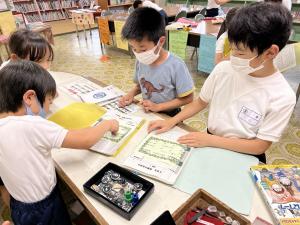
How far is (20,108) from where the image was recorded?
2.54 ft

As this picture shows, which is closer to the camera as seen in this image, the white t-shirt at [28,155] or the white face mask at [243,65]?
→ the white t-shirt at [28,155]

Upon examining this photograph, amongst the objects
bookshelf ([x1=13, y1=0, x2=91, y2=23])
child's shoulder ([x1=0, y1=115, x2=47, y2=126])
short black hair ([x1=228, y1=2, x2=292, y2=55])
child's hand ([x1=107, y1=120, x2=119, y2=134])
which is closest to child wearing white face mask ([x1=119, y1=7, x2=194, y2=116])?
child's hand ([x1=107, y1=120, x2=119, y2=134])

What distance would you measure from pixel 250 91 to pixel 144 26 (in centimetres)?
58

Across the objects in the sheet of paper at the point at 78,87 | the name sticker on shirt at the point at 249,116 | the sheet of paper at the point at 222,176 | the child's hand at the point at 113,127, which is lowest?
the sheet of paper at the point at 222,176

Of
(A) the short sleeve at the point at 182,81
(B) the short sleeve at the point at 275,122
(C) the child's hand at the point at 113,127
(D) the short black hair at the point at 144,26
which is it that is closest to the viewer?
(B) the short sleeve at the point at 275,122

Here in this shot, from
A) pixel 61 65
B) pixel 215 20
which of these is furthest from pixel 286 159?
pixel 61 65

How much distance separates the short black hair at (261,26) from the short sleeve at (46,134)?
26.6 inches

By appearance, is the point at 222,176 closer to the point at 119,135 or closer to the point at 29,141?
the point at 119,135

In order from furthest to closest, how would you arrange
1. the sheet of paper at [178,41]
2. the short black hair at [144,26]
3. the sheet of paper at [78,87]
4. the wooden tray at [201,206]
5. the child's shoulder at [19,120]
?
the sheet of paper at [178,41], the sheet of paper at [78,87], the short black hair at [144,26], the child's shoulder at [19,120], the wooden tray at [201,206]

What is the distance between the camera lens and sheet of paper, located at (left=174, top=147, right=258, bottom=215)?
70 cm

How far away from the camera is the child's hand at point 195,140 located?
91cm

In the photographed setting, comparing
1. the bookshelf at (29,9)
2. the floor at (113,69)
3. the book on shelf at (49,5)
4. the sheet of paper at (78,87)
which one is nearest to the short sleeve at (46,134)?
the sheet of paper at (78,87)

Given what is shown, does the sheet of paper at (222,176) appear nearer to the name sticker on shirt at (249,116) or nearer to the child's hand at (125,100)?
the name sticker on shirt at (249,116)

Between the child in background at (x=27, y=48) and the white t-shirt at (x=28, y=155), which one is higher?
the child in background at (x=27, y=48)
